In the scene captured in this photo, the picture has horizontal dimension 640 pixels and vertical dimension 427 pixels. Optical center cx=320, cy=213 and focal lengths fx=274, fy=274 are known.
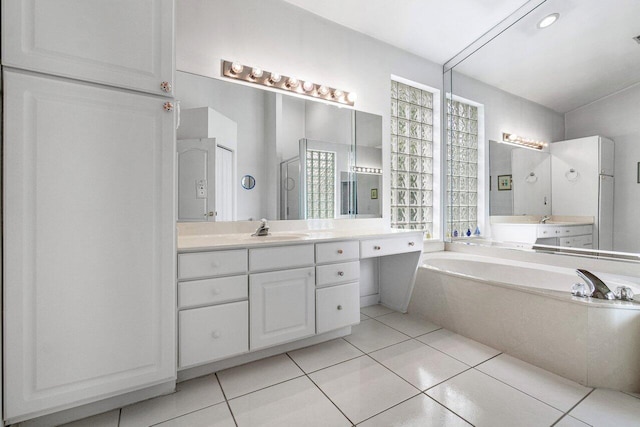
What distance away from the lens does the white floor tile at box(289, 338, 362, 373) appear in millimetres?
1737

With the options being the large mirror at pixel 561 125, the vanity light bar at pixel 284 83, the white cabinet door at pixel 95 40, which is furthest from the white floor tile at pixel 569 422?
the vanity light bar at pixel 284 83

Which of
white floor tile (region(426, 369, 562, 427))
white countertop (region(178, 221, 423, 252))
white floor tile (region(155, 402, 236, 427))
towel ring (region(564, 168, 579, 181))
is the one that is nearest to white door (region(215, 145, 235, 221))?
white countertop (region(178, 221, 423, 252))

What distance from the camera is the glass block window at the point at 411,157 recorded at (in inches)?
117

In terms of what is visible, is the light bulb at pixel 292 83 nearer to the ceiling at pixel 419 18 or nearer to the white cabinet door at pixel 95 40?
the ceiling at pixel 419 18

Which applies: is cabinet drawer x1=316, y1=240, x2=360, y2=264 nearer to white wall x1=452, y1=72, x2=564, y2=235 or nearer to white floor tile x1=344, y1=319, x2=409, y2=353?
white floor tile x1=344, y1=319, x2=409, y2=353

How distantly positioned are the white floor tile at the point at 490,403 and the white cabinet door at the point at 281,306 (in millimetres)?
809

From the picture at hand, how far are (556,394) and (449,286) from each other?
0.89 m

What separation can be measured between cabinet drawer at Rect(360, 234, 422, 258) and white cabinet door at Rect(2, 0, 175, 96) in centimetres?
159

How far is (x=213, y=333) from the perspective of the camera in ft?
4.87

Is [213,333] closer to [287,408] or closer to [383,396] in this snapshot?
[287,408]

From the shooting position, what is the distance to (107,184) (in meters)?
1.22

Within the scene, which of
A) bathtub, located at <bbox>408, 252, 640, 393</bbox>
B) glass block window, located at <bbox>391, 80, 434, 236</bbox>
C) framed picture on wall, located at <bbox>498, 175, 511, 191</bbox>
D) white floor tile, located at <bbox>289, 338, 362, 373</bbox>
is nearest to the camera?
bathtub, located at <bbox>408, 252, 640, 393</bbox>

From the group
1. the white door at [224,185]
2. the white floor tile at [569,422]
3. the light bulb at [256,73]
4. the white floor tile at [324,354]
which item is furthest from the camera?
the light bulb at [256,73]

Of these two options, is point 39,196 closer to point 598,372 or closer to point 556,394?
point 556,394
